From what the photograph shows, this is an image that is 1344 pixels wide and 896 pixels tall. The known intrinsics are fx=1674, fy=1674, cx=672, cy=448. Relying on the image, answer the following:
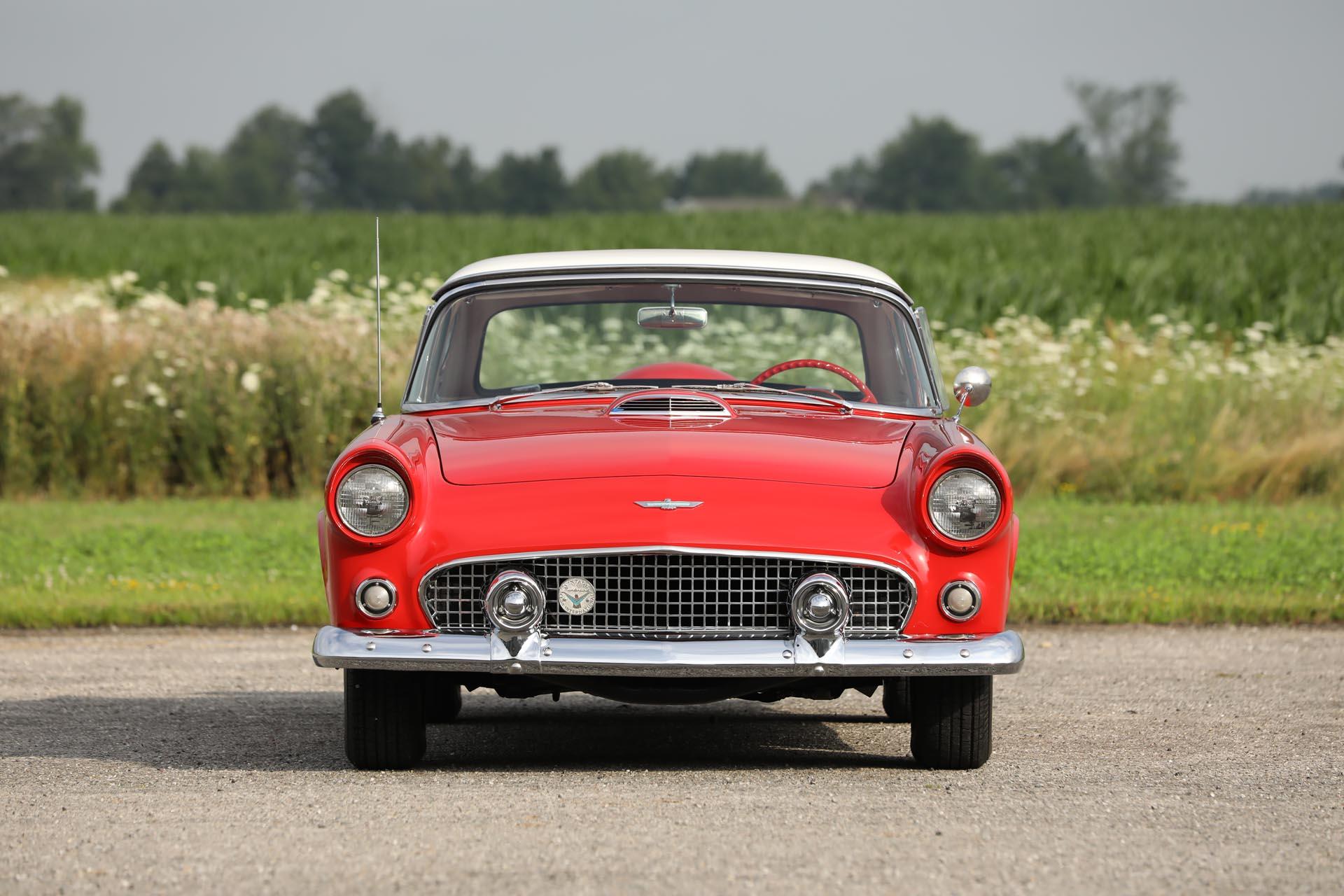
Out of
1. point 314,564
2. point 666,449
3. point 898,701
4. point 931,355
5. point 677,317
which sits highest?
point 677,317

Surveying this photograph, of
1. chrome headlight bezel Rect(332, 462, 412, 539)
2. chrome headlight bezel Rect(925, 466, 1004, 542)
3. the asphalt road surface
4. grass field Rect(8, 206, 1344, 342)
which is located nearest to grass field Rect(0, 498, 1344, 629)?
the asphalt road surface

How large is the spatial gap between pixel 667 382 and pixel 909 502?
1412 millimetres

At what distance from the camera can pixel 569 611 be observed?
14.9ft

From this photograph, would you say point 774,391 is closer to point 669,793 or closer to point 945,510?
point 945,510

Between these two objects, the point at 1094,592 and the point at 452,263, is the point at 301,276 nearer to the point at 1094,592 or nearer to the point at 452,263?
the point at 452,263

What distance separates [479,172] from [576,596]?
12856 centimetres

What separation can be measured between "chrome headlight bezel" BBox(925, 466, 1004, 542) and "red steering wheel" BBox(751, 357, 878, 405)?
1025mm

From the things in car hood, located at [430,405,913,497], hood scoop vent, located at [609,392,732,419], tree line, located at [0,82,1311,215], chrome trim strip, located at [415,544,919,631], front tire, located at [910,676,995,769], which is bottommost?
front tire, located at [910,676,995,769]

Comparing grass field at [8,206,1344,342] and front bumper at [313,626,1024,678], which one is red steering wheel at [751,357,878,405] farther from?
grass field at [8,206,1344,342]

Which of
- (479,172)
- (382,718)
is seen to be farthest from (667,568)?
(479,172)

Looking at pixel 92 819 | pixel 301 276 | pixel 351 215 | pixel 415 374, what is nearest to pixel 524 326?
pixel 415 374

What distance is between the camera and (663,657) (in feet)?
14.6

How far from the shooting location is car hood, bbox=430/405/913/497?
15.3 feet

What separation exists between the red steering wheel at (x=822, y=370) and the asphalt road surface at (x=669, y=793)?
46.5 inches
